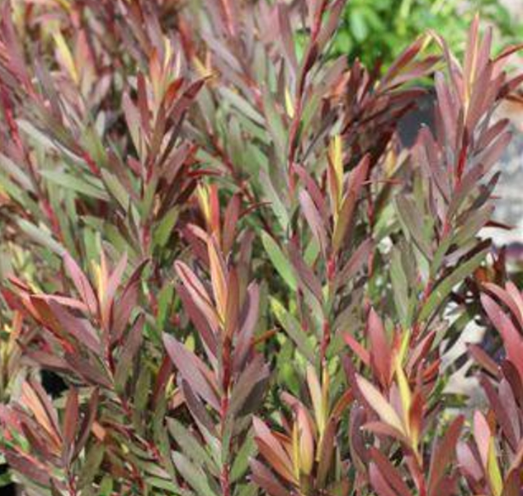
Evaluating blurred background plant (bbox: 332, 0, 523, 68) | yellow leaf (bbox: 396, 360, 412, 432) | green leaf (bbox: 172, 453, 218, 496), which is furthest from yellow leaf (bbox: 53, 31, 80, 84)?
blurred background plant (bbox: 332, 0, 523, 68)

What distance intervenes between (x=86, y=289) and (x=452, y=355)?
2352 millimetres

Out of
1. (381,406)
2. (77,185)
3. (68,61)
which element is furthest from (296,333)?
(68,61)

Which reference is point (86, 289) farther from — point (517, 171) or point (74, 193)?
point (517, 171)

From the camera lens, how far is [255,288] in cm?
119

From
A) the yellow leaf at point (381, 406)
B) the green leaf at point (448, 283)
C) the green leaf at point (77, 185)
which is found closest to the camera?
the yellow leaf at point (381, 406)

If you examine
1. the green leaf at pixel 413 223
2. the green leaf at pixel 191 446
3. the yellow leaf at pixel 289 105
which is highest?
the yellow leaf at pixel 289 105

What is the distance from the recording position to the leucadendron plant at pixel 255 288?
1132 mm

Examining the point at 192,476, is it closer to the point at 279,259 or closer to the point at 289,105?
the point at 279,259

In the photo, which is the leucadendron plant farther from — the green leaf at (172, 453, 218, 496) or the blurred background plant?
the blurred background plant

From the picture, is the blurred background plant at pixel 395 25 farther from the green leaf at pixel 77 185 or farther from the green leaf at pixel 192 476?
the green leaf at pixel 192 476

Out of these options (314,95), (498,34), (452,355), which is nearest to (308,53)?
(314,95)

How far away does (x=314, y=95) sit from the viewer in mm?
1493

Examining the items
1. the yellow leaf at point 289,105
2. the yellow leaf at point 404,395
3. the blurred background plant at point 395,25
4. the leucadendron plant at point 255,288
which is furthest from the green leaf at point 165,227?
the blurred background plant at point 395,25

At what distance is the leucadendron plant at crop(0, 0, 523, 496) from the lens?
3.71ft
